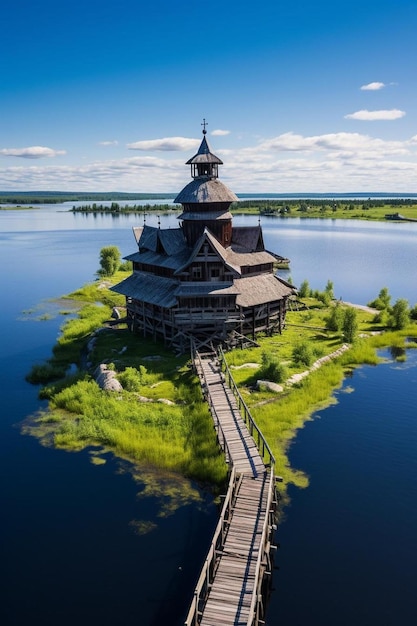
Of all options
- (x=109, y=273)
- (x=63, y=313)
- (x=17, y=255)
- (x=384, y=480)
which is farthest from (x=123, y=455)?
(x=17, y=255)

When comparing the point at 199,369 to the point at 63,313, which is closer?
the point at 199,369

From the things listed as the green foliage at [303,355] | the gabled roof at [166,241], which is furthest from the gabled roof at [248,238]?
the green foliage at [303,355]

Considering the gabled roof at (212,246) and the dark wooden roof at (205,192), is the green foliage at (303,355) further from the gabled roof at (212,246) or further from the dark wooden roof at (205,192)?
the dark wooden roof at (205,192)

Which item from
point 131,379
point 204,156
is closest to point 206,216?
point 204,156

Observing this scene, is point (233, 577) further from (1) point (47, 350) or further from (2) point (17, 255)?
(2) point (17, 255)

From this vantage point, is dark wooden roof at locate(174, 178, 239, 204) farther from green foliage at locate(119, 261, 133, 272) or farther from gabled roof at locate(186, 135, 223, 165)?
green foliage at locate(119, 261, 133, 272)

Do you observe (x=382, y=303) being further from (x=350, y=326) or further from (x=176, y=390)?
(x=176, y=390)
